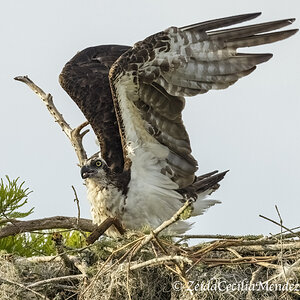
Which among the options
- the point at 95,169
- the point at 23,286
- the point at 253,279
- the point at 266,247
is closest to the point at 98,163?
the point at 95,169

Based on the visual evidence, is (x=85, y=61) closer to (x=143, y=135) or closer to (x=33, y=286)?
(x=143, y=135)

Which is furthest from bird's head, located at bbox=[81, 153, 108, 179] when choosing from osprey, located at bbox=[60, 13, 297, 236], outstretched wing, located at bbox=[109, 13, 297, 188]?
outstretched wing, located at bbox=[109, 13, 297, 188]

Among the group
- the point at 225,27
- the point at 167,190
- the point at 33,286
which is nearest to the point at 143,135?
the point at 167,190

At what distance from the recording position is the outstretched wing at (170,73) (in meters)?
8.38

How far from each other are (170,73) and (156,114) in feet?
1.59

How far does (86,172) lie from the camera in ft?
29.1

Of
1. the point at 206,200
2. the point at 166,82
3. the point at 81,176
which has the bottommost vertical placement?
the point at 206,200

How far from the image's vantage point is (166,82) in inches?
340

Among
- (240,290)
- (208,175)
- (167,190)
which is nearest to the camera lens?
(240,290)

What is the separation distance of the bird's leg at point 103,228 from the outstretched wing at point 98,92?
0.77m

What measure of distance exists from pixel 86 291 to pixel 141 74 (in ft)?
7.47

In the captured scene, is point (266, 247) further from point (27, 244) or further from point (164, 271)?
point (27, 244)

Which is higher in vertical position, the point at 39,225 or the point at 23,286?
the point at 39,225

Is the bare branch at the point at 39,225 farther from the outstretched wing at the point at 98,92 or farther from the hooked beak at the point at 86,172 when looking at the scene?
the outstretched wing at the point at 98,92
